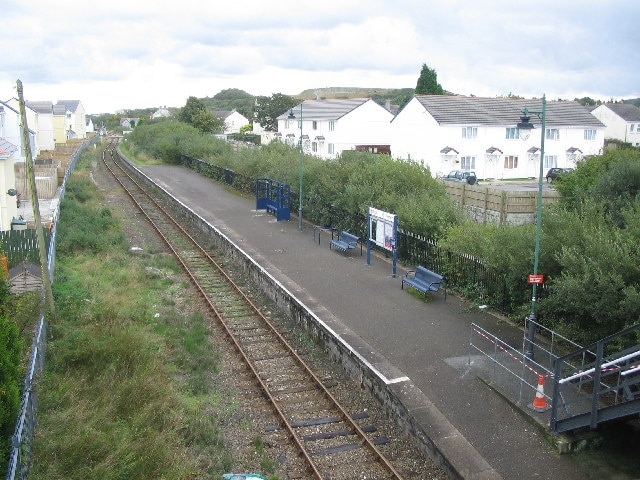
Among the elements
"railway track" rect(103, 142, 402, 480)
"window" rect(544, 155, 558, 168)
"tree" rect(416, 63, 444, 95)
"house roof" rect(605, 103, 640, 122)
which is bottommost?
"railway track" rect(103, 142, 402, 480)

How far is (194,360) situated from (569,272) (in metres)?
7.44

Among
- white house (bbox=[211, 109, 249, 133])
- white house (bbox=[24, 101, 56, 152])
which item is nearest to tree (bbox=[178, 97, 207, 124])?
white house (bbox=[24, 101, 56, 152])

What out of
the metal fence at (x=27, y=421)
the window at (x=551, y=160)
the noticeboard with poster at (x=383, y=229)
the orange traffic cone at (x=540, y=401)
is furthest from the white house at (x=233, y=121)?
the orange traffic cone at (x=540, y=401)

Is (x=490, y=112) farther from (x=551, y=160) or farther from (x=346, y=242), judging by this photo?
(x=346, y=242)

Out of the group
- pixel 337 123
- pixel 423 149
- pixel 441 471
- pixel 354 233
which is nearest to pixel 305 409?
pixel 441 471

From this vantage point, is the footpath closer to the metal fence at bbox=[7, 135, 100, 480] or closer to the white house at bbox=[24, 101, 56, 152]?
the metal fence at bbox=[7, 135, 100, 480]

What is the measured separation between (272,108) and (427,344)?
80618 mm

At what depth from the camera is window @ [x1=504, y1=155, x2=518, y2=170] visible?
161 ft

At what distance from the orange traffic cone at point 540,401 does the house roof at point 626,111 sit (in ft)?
252

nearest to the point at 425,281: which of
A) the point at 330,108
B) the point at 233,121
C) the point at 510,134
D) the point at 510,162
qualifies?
the point at 510,134

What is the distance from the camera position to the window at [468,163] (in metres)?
47.8

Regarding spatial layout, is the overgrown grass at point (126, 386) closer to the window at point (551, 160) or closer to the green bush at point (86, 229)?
the green bush at point (86, 229)

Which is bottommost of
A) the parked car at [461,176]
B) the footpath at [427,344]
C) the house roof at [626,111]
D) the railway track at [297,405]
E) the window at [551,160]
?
the railway track at [297,405]

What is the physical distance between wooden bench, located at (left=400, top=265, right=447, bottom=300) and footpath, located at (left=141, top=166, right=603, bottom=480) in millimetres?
324
